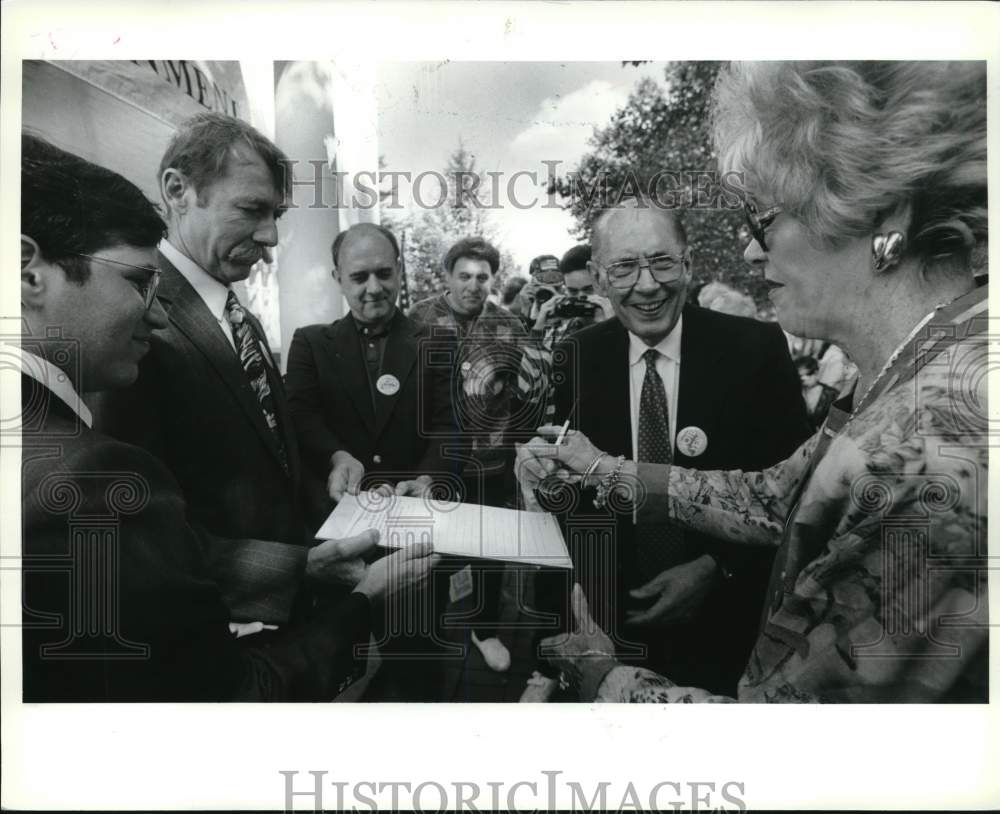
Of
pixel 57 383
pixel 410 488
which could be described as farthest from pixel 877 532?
pixel 57 383

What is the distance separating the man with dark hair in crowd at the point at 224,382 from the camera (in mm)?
2547

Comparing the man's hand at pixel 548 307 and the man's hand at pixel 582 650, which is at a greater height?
the man's hand at pixel 548 307

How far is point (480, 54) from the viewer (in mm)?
2580

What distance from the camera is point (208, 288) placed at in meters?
2.58

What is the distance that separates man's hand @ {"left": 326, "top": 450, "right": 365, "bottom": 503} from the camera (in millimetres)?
2627

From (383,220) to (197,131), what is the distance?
1.98 ft

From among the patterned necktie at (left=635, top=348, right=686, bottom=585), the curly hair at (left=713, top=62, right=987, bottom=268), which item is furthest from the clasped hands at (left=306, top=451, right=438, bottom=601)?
the curly hair at (left=713, top=62, right=987, bottom=268)

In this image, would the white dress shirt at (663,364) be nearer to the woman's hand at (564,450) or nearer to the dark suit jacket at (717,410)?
the dark suit jacket at (717,410)

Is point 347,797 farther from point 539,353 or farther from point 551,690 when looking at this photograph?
point 539,353

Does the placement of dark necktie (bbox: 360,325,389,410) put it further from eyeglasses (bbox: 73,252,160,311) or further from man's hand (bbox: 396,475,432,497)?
eyeglasses (bbox: 73,252,160,311)

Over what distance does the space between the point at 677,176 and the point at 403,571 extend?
4.77 feet

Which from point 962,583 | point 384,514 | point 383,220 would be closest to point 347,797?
point 384,514

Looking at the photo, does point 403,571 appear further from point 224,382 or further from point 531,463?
point 224,382

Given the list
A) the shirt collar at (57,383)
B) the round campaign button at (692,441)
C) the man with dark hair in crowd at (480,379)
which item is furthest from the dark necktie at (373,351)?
the round campaign button at (692,441)
